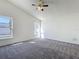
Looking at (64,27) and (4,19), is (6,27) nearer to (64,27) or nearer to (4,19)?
(4,19)

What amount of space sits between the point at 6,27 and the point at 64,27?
303cm

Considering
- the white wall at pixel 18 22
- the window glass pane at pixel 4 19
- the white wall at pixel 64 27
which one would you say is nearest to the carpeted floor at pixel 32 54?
the white wall at pixel 18 22

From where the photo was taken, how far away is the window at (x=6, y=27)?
16.5ft

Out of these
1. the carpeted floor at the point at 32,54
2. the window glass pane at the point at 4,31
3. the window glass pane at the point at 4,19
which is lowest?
the carpeted floor at the point at 32,54

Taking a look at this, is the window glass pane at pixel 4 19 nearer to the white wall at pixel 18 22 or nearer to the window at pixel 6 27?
the window at pixel 6 27

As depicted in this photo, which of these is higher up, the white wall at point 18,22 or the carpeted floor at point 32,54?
the white wall at point 18,22

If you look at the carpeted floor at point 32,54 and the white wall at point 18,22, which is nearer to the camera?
the carpeted floor at point 32,54

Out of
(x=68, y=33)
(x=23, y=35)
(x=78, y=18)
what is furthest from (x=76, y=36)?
(x=23, y=35)

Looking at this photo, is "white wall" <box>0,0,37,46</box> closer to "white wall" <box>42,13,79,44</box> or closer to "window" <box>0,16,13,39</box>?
"window" <box>0,16,13,39</box>

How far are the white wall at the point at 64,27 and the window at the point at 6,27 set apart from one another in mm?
2336

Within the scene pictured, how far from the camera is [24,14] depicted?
615cm

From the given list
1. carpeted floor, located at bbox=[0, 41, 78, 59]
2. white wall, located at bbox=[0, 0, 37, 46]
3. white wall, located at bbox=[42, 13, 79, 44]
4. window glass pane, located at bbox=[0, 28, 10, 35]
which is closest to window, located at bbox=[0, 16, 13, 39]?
window glass pane, located at bbox=[0, 28, 10, 35]

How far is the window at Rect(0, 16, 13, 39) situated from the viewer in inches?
198

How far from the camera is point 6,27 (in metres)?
5.27
